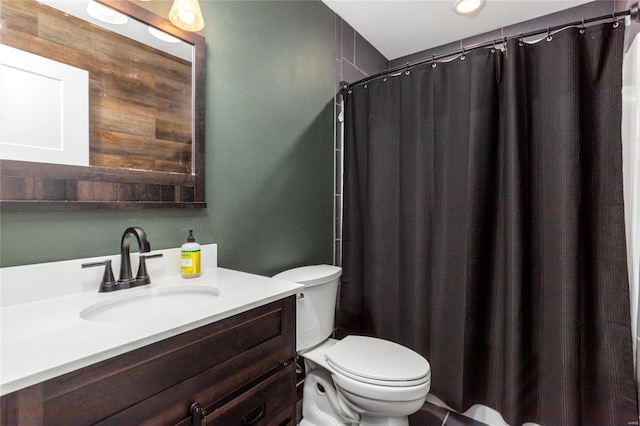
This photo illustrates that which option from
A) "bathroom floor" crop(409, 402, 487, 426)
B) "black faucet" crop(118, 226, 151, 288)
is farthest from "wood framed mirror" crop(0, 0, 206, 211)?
"bathroom floor" crop(409, 402, 487, 426)

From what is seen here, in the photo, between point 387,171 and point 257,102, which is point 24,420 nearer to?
point 257,102

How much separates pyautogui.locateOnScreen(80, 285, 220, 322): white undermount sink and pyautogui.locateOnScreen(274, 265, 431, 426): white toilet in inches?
19.3

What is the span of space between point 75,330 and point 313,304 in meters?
0.97

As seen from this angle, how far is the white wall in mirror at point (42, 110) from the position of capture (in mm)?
820

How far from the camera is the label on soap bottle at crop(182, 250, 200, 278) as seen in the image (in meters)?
1.12

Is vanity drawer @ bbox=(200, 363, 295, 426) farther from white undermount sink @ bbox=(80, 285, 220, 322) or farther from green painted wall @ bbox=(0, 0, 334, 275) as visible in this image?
green painted wall @ bbox=(0, 0, 334, 275)

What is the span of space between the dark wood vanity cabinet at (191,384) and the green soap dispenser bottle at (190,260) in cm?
37

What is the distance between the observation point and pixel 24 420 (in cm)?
50

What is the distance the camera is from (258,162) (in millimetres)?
1519

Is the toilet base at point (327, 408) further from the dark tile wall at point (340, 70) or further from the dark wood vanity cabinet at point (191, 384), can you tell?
the dark tile wall at point (340, 70)

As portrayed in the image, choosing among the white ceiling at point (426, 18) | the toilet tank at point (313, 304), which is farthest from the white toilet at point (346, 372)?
the white ceiling at point (426, 18)

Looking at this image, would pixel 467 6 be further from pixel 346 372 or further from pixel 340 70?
pixel 346 372

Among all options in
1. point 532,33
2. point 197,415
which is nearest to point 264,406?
point 197,415

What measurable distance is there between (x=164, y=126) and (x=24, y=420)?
94cm
